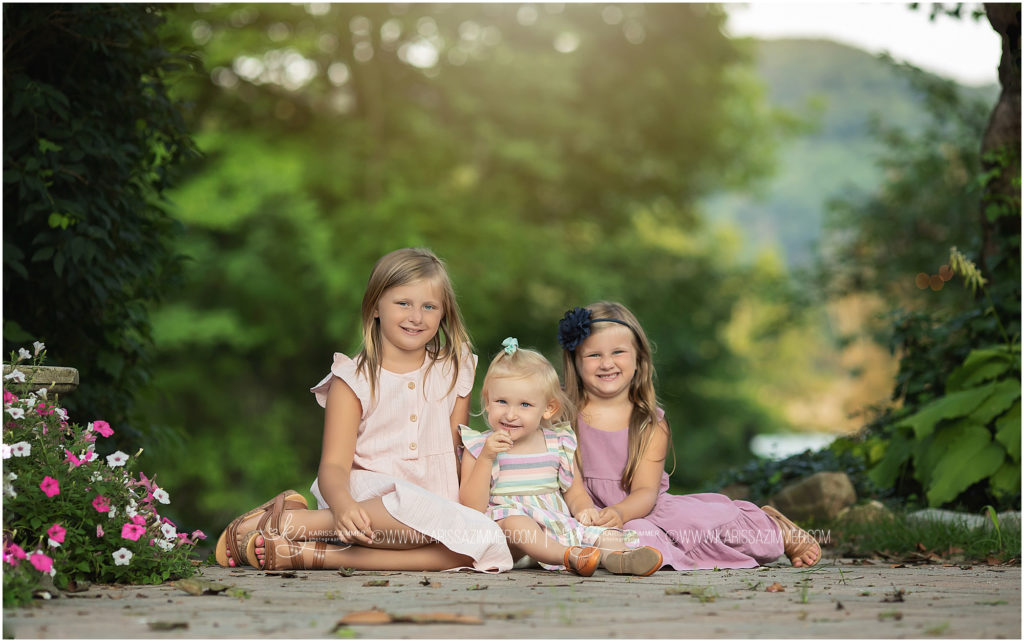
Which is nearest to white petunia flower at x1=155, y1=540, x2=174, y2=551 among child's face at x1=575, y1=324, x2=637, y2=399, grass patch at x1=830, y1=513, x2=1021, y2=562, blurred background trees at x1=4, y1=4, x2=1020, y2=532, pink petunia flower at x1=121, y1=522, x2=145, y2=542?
pink petunia flower at x1=121, y1=522, x2=145, y2=542

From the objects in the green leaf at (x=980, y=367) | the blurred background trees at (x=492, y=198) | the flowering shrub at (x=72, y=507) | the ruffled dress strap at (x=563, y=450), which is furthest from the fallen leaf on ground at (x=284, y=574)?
the blurred background trees at (x=492, y=198)

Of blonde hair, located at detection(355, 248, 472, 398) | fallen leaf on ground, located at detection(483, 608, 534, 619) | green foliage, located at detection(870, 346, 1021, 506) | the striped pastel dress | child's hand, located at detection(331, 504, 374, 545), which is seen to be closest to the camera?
fallen leaf on ground, located at detection(483, 608, 534, 619)

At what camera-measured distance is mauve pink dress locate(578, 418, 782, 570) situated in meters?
4.89

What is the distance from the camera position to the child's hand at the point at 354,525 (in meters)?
4.47

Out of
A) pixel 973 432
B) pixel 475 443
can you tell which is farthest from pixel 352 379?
pixel 973 432

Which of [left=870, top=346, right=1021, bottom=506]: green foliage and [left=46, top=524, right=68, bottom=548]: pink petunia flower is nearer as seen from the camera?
[left=46, top=524, right=68, bottom=548]: pink petunia flower

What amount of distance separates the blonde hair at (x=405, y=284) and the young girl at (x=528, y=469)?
1.02 feet

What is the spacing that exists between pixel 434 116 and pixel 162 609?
15.5m

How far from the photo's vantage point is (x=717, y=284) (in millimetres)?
19359

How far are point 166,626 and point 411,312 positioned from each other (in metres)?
2.14

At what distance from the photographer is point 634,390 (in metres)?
5.21

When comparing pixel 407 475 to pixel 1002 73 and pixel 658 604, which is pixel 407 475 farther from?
pixel 1002 73

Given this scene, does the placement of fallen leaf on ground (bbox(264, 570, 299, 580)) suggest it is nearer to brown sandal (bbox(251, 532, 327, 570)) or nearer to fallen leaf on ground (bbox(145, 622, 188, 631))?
brown sandal (bbox(251, 532, 327, 570))

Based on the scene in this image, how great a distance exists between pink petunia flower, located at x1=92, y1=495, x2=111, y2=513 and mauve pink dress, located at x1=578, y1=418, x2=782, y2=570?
2.17m
